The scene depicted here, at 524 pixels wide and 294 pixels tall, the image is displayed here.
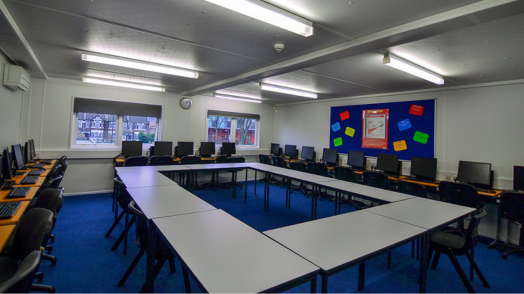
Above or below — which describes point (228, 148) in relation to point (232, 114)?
below

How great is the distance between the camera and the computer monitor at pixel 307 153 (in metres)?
6.79

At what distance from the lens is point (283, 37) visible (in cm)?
262

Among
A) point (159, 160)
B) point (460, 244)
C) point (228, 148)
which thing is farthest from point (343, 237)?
point (228, 148)

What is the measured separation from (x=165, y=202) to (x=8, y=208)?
4.16ft

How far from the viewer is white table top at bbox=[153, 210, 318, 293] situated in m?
1.09

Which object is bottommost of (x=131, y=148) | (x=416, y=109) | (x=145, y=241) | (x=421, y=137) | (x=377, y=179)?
(x=145, y=241)

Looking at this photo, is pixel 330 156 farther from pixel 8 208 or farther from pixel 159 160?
pixel 8 208

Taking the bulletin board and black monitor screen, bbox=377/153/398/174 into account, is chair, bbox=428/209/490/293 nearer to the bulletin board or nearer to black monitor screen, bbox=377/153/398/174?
black monitor screen, bbox=377/153/398/174

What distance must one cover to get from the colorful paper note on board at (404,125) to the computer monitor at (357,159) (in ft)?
3.07

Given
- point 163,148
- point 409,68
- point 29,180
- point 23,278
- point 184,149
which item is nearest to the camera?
point 23,278

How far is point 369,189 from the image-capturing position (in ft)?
10.6

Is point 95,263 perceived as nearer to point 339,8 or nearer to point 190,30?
point 190,30

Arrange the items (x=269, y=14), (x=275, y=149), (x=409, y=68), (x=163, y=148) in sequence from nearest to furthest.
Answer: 1. (x=269, y=14)
2. (x=409, y=68)
3. (x=163, y=148)
4. (x=275, y=149)

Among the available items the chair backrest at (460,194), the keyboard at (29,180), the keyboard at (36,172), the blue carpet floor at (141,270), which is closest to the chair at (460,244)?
the blue carpet floor at (141,270)
